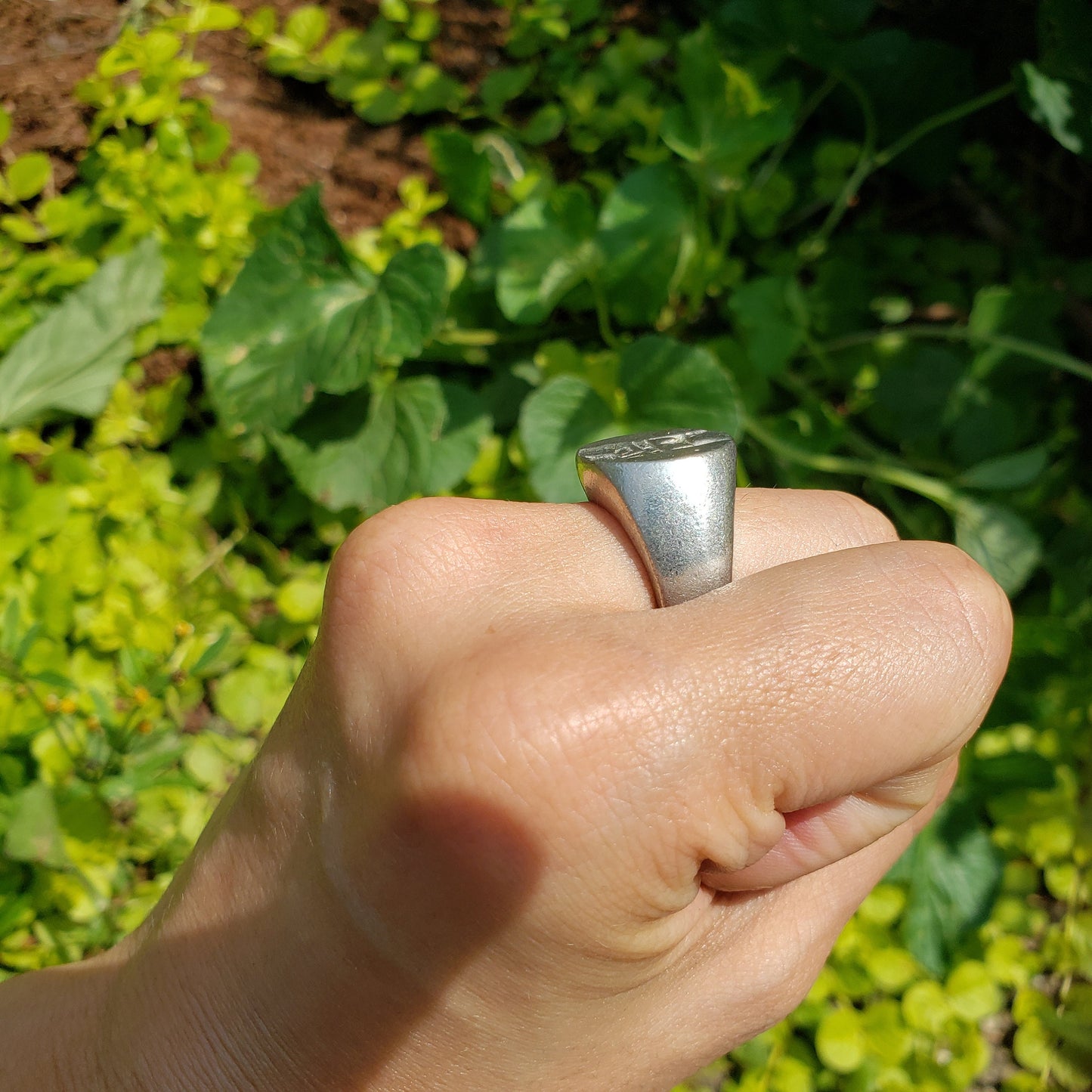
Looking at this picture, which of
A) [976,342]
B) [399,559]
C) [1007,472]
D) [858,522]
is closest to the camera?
[399,559]

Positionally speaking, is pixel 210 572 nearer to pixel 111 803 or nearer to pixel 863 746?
pixel 111 803

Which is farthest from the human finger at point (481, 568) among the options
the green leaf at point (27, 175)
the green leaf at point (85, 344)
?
the green leaf at point (27, 175)

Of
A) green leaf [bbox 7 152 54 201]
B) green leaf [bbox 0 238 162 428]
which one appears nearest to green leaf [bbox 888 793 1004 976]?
green leaf [bbox 0 238 162 428]

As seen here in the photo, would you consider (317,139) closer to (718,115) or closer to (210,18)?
(210,18)

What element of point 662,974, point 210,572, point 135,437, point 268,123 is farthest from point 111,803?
point 268,123

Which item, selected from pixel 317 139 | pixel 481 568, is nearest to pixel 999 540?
pixel 481 568

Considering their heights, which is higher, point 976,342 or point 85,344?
point 85,344
